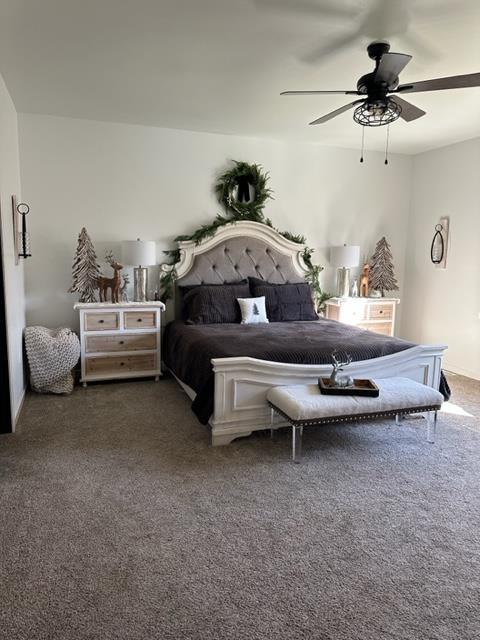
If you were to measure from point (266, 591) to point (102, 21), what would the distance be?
317cm

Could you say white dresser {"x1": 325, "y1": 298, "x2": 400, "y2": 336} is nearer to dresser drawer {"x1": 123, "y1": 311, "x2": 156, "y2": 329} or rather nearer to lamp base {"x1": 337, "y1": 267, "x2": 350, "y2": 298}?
lamp base {"x1": 337, "y1": 267, "x2": 350, "y2": 298}

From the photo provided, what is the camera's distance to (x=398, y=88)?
2924 millimetres

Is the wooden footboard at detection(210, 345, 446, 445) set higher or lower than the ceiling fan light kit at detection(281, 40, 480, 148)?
lower

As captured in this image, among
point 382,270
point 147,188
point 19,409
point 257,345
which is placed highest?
point 147,188

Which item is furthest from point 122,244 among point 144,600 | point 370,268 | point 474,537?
point 474,537

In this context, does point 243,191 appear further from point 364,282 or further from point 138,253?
point 364,282

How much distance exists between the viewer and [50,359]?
4230 mm

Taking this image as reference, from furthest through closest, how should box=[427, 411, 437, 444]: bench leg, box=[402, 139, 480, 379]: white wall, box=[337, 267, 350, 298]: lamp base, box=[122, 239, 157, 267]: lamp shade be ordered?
1. box=[337, 267, 350, 298]: lamp base
2. box=[402, 139, 480, 379]: white wall
3. box=[122, 239, 157, 267]: lamp shade
4. box=[427, 411, 437, 444]: bench leg

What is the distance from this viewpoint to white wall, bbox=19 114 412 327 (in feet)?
15.6

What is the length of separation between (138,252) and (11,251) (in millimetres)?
1231

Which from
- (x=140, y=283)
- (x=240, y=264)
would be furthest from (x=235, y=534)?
(x=240, y=264)

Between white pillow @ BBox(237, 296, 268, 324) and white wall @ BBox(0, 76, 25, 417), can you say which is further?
white pillow @ BBox(237, 296, 268, 324)

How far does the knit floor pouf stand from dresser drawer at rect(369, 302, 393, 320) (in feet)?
11.4

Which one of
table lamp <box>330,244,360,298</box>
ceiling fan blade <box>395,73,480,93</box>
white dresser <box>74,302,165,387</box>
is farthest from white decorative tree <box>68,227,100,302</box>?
ceiling fan blade <box>395,73,480,93</box>
